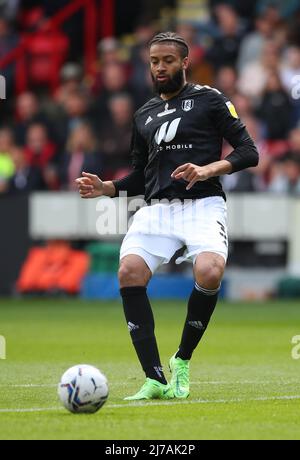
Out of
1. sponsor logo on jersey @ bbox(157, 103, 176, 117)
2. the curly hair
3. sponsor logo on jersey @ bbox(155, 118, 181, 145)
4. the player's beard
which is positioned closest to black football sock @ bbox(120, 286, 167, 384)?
sponsor logo on jersey @ bbox(155, 118, 181, 145)

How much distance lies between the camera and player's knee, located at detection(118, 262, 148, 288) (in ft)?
29.5

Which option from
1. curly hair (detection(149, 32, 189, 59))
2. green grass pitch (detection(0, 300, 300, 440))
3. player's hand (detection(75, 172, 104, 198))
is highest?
curly hair (detection(149, 32, 189, 59))

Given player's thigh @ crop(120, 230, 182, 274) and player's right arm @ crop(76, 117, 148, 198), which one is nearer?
player's thigh @ crop(120, 230, 182, 274)

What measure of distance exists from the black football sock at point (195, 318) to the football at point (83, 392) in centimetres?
112

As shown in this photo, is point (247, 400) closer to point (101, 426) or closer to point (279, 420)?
point (279, 420)

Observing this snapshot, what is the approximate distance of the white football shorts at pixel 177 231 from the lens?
909cm

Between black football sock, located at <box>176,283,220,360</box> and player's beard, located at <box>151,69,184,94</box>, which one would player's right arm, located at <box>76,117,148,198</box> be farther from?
black football sock, located at <box>176,283,220,360</box>

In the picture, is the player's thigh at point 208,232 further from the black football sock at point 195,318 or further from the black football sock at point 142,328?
the black football sock at point 142,328

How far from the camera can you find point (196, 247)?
907 centimetres

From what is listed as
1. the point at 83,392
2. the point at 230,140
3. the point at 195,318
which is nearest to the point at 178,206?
the point at 230,140

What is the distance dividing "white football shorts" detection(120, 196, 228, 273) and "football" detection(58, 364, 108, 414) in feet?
4.07

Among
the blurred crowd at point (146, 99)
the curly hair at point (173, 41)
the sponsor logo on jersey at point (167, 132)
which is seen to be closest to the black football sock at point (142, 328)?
the sponsor logo on jersey at point (167, 132)

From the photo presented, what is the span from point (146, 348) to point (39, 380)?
5.35 feet
